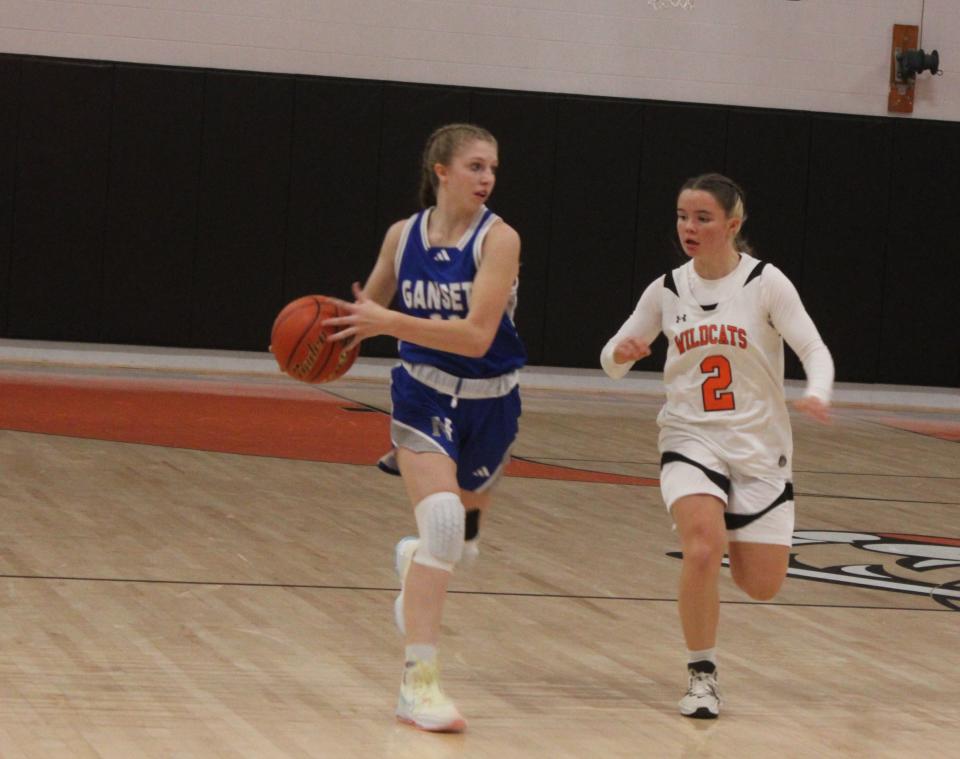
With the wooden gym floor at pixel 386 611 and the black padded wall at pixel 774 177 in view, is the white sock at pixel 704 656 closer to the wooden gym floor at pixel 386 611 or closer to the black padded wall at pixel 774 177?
the wooden gym floor at pixel 386 611

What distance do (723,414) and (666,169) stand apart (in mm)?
11215

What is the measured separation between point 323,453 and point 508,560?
3.05m

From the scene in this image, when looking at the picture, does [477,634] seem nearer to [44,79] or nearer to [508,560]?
[508,560]

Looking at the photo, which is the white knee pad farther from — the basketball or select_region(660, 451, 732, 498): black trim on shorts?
select_region(660, 451, 732, 498): black trim on shorts

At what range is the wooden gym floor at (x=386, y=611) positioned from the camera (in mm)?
3906

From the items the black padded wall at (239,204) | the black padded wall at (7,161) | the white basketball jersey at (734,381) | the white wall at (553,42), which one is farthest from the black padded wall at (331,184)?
the white basketball jersey at (734,381)

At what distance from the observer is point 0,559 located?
568 centimetres

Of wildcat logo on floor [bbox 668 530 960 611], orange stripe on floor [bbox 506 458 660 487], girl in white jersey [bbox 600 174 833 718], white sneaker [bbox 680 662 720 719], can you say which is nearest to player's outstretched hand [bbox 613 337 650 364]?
girl in white jersey [bbox 600 174 833 718]

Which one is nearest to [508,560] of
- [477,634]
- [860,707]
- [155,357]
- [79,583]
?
[477,634]

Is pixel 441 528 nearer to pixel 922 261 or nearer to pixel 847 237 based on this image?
pixel 847 237

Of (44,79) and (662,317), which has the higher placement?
(44,79)

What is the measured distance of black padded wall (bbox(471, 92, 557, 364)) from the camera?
14914 mm

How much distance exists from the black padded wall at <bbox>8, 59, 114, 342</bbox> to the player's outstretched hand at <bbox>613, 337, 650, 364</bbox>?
10707mm

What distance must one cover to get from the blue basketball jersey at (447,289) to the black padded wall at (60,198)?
10.8m
